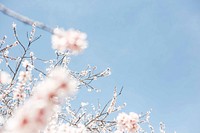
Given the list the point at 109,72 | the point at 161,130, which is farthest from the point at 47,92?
the point at 161,130

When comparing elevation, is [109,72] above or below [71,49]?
above

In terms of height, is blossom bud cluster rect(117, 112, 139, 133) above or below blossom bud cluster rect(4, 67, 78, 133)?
above

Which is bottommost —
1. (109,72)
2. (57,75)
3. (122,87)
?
(57,75)

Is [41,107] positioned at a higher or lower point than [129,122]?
lower

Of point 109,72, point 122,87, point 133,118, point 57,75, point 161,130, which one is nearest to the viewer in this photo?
point 57,75

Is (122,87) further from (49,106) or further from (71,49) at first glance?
(49,106)

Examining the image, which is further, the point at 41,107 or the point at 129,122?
the point at 129,122

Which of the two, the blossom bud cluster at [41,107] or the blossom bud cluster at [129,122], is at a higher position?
the blossom bud cluster at [129,122]

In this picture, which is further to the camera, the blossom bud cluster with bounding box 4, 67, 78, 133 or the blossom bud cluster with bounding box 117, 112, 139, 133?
the blossom bud cluster with bounding box 117, 112, 139, 133

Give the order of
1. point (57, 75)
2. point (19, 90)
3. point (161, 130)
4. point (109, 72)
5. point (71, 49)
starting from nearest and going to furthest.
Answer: point (57, 75), point (71, 49), point (19, 90), point (109, 72), point (161, 130)

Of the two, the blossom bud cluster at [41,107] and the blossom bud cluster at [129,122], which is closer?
the blossom bud cluster at [41,107]

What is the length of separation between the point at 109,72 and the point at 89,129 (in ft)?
6.72

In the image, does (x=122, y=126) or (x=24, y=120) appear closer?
(x=24, y=120)

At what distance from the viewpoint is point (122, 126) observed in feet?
15.6
